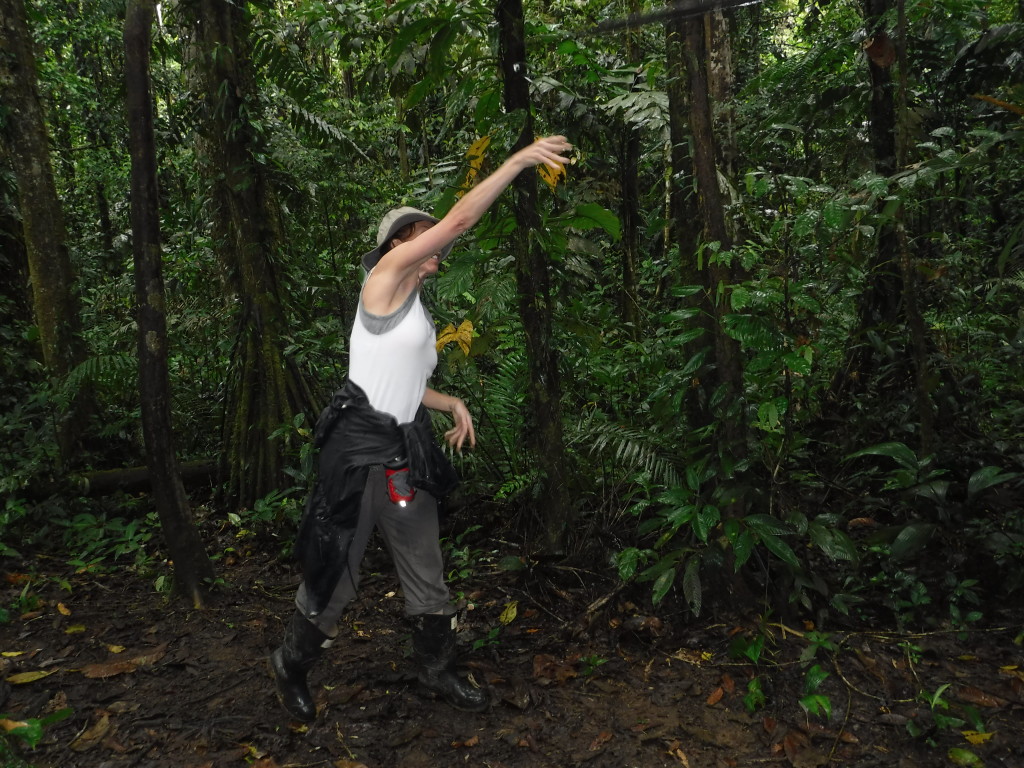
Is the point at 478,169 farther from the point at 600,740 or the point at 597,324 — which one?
the point at 600,740

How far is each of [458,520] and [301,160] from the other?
9.60 feet

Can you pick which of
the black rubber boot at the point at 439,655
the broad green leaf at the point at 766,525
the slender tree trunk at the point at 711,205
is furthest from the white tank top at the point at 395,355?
the broad green leaf at the point at 766,525

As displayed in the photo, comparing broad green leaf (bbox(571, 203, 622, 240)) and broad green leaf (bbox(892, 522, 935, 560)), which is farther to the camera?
broad green leaf (bbox(571, 203, 622, 240))

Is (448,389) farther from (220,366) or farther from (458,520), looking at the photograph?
(220,366)

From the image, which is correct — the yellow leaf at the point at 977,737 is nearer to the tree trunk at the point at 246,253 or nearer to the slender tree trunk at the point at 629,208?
the tree trunk at the point at 246,253

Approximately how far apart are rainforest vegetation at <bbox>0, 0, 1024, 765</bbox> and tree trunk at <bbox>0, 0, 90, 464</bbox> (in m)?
0.03

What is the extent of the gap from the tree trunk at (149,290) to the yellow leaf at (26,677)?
2.78 feet

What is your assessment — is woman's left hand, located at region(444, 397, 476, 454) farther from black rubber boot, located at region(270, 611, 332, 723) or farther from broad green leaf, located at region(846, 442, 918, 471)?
broad green leaf, located at region(846, 442, 918, 471)

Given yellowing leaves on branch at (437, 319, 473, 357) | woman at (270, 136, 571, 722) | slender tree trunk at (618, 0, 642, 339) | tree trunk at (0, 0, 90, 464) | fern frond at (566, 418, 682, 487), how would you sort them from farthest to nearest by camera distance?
slender tree trunk at (618, 0, 642, 339) < tree trunk at (0, 0, 90, 464) < fern frond at (566, 418, 682, 487) < yellowing leaves on branch at (437, 319, 473, 357) < woman at (270, 136, 571, 722)

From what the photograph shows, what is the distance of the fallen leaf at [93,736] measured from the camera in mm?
3088

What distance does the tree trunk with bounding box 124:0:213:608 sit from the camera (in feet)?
13.0

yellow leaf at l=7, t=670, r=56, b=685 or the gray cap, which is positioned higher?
the gray cap

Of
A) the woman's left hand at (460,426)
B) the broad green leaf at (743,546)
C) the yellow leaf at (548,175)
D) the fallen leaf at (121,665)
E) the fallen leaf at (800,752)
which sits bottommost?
the fallen leaf at (800,752)

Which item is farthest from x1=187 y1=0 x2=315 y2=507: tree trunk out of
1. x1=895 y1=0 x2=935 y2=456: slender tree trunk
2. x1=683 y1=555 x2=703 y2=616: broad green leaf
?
x1=895 y1=0 x2=935 y2=456: slender tree trunk
